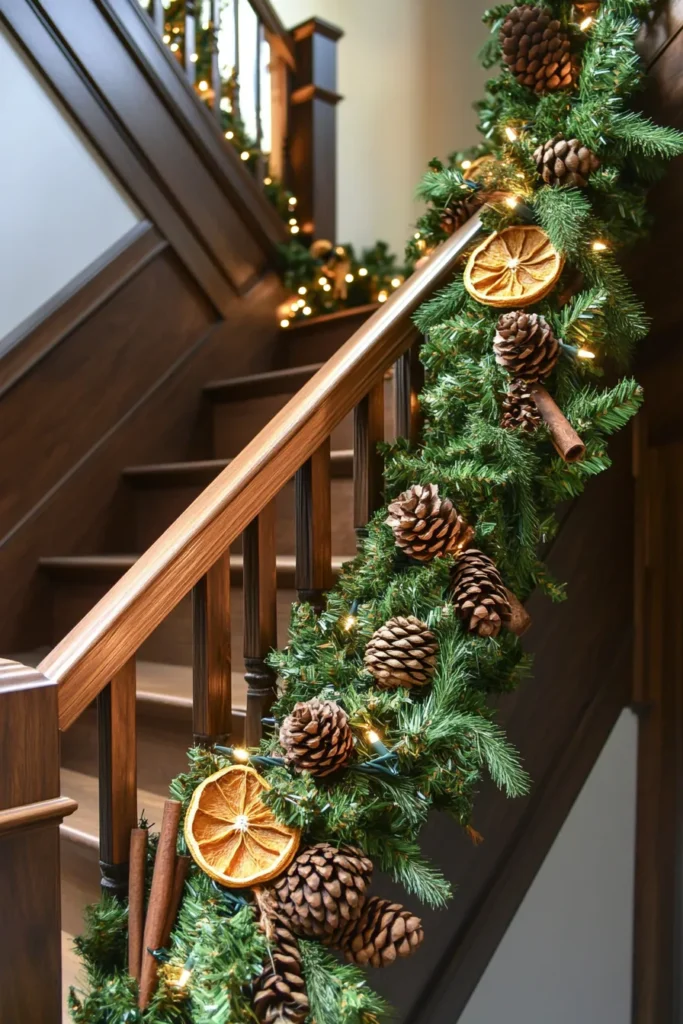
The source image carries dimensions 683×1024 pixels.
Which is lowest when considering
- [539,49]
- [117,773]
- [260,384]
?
[117,773]

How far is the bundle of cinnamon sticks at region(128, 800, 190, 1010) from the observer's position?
101cm

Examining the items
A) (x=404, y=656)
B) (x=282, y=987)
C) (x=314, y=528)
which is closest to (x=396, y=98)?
(x=314, y=528)

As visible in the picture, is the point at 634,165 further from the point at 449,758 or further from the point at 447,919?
the point at 447,919

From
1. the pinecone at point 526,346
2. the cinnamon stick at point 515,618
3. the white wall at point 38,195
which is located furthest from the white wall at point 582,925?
the white wall at point 38,195

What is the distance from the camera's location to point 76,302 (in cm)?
219

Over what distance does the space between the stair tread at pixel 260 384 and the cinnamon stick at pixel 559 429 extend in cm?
101

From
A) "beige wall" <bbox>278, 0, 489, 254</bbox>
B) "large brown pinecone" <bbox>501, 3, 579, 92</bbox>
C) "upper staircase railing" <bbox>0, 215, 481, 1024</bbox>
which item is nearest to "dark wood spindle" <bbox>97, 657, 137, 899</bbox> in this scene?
"upper staircase railing" <bbox>0, 215, 481, 1024</bbox>

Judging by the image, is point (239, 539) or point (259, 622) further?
point (239, 539)

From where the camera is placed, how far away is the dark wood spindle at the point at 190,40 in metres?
2.52

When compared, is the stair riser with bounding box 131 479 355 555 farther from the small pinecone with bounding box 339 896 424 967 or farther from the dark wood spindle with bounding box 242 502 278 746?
the small pinecone with bounding box 339 896 424 967

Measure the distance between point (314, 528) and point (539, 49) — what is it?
→ 3.02 ft

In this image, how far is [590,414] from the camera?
1.25 meters

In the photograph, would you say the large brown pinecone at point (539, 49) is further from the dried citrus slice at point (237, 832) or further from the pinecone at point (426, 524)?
the dried citrus slice at point (237, 832)

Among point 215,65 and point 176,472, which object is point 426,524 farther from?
point 215,65
